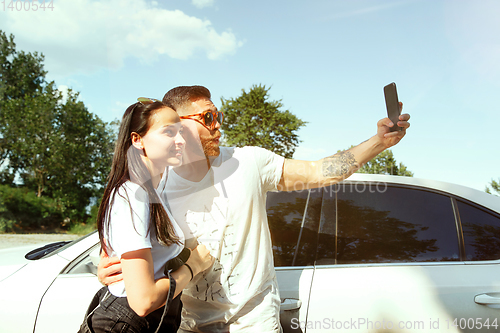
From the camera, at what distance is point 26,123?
52.4ft

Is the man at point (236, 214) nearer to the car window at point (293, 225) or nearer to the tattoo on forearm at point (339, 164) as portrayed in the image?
the tattoo on forearm at point (339, 164)

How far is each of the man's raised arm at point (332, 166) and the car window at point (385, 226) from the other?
45 centimetres

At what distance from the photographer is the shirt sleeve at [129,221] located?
1.05m

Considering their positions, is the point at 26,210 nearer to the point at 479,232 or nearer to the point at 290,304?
the point at 290,304

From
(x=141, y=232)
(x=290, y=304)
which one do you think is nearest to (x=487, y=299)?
(x=290, y=304)

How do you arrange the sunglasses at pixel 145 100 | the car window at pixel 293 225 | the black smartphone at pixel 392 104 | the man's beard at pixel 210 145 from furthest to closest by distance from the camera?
the car window at pixel 293 225 < the man's beard at pixel 210 145 < the black smartphone at pixel 392 104 < the sunglasses at pixel 145 100

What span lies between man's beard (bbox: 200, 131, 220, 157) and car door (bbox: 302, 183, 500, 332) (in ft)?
2.65

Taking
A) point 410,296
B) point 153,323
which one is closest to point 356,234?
point 410,296

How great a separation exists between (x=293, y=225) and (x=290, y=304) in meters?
0.47

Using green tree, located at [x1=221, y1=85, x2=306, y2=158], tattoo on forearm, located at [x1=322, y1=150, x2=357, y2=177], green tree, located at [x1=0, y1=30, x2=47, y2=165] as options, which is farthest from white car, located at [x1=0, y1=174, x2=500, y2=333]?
green tree, located at [x1=0, y1=30, x2=47, y2=165]

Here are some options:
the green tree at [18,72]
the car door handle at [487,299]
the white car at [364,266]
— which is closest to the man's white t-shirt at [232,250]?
the white car at [364,266]

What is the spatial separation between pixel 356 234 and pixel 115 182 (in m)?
1.43

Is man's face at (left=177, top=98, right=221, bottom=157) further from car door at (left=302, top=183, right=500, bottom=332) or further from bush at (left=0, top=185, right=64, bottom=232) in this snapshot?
bush at (left=0, top=185, right=64, bottom=232)

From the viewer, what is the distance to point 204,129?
1.81 meters
